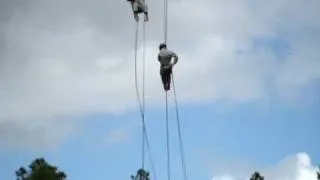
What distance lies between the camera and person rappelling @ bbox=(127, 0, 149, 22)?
685 inches

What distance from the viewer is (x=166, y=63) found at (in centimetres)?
1742

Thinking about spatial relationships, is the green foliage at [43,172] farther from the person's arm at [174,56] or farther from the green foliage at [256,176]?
the person's arm at [174,56]

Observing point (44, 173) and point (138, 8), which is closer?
point (138, 8)

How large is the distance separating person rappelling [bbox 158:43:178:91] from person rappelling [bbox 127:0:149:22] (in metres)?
1.02

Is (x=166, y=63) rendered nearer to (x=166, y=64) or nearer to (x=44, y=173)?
(x=166, y=64)

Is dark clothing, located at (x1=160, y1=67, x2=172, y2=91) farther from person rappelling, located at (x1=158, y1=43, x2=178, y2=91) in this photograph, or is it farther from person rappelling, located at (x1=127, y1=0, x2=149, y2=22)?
person rappelling, located at (x1=127, y1=0, x2=149, y2=22)

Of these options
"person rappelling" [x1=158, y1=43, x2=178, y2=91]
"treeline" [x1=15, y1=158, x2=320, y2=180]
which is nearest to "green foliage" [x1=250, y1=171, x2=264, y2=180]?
"treeline" [x1=15, y1=158, x2=320, y2=180]

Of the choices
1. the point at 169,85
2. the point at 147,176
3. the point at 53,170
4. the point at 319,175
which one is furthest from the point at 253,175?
the point at 169,85

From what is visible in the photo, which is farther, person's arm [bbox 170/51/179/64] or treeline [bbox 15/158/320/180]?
treeline [bbox 15/158/320/180]

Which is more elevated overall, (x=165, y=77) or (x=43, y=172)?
(x=43, y=172)

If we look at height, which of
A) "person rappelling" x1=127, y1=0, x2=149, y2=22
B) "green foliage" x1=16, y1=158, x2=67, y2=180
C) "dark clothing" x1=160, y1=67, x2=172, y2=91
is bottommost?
"dark clothing" x1=160, y1=67, x2=172, y2=91

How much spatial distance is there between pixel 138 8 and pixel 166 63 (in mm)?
1741

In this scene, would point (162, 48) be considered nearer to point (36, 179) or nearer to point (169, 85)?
point (169, 85)

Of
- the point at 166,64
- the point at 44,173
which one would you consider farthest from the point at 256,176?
the point at 166,64
